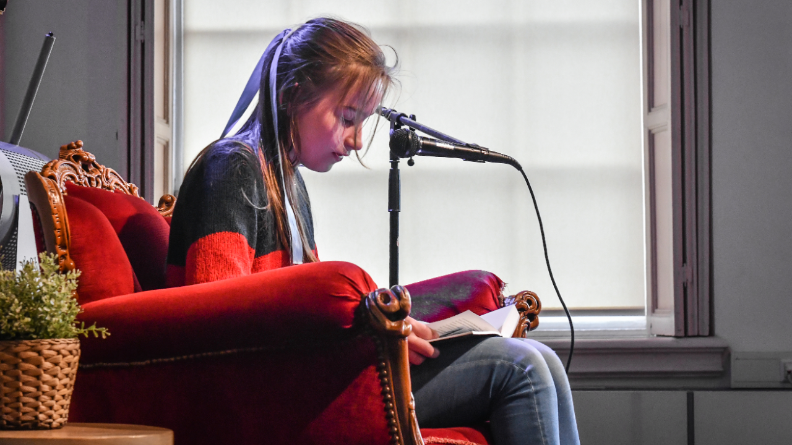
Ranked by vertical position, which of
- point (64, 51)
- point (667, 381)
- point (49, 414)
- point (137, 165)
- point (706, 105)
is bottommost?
point (667, 381)

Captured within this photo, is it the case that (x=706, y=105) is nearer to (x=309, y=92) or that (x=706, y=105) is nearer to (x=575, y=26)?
(x=575, y=26)

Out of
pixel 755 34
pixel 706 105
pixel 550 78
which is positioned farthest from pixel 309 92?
pixel 755 34

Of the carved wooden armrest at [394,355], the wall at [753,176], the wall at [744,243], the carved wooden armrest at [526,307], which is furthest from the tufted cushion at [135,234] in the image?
the wall at [753,176]

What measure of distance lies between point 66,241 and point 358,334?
543mm

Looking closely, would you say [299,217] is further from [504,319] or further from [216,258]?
[504,319]

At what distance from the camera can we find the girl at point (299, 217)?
1.02 metres

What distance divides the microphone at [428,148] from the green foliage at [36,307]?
2.46ft

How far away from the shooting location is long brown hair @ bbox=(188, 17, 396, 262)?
1182mm

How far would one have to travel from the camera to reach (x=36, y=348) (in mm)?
814

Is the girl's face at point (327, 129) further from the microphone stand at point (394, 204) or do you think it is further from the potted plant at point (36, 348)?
the potted plant at point (36, 348)

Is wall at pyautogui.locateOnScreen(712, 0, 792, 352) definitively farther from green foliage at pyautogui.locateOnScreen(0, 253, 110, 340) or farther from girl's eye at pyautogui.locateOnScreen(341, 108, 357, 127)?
green foliage at pyautogui.locateOnScreen(0, 253, 110, 340)

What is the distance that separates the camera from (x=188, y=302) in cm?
87

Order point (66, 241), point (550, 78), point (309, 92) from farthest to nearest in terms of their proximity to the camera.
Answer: point (550, 78), point (309, 92), point (66, 241)

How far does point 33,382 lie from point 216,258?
29 cm
